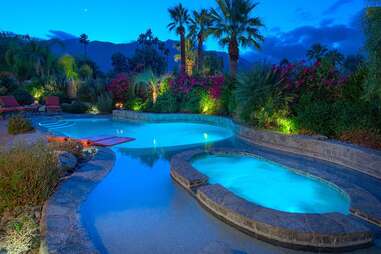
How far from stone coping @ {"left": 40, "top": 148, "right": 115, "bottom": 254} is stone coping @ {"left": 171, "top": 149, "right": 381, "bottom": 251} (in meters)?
1.67

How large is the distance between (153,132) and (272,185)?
7.06m

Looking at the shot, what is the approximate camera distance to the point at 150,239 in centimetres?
356

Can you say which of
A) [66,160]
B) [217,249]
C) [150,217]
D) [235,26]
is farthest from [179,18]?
[217,249]

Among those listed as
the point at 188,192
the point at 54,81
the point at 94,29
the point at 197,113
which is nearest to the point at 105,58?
the point at 94,29

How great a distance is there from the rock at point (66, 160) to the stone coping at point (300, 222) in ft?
8.46

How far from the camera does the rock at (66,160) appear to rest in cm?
571

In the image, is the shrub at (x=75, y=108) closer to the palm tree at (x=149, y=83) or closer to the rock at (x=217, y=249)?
the palm tree at (x=149, y=83)

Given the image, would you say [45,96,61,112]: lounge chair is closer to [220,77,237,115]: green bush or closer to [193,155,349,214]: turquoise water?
[220,77,237,115]: green bush

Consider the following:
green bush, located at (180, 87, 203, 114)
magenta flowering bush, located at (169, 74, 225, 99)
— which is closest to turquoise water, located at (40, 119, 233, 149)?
green bush, located at (180, 87, 203, 114)

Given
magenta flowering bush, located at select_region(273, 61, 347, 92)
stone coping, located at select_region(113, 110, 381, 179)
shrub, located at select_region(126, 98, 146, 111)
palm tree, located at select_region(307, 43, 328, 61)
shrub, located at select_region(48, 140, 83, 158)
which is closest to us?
stone coping, located at select_region(113, 110, 381, 179)

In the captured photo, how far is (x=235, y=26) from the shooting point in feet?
63.2

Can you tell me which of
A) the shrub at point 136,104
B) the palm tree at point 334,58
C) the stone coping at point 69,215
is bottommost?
the stone coping at point 69,215

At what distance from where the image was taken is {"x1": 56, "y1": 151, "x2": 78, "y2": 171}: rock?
5712 mm

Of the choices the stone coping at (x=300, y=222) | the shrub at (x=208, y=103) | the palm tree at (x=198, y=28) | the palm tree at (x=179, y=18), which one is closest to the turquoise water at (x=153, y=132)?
the shrub at (x=208, y=103)
